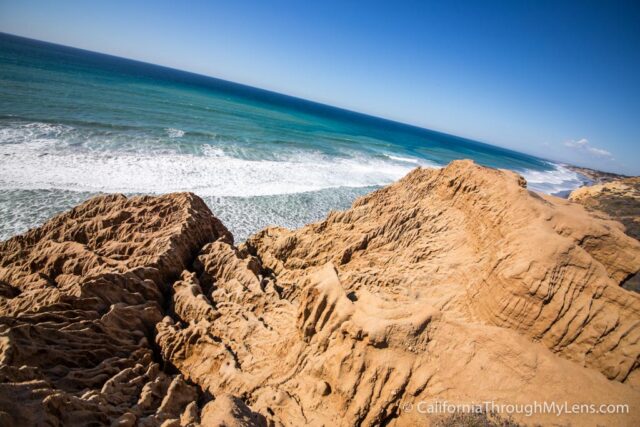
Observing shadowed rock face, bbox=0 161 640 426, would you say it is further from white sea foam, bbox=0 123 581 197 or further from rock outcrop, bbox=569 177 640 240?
rock outcrop, bbox=569 177 640 240

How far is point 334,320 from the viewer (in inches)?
265

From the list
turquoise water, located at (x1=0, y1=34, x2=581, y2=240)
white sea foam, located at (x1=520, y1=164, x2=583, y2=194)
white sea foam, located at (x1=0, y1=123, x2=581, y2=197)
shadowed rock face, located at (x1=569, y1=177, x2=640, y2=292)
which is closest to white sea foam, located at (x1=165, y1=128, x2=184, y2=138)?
turquoise water, located at (x1=0, y1=34, x2=581, y2=240)

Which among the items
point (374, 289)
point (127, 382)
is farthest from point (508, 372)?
point (127, 382)

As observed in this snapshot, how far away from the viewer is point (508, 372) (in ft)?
17.8

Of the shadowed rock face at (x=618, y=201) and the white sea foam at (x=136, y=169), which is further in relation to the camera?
the shadowed rock face at (x=618, y=201)

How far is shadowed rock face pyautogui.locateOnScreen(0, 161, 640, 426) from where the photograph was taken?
5523 mm

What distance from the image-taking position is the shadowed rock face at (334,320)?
5523 mm

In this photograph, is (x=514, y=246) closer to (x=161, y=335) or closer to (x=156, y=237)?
(x=161, y=335)

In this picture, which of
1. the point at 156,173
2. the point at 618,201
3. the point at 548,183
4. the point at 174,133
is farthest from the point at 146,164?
the point at 548,183

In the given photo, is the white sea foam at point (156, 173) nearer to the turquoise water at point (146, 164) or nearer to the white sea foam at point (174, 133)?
the turquoise water at point (146, 164)

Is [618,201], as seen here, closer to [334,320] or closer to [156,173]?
[334,320]

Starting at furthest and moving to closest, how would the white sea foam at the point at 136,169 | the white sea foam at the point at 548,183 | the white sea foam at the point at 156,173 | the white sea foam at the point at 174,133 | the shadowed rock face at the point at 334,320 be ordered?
1. the white sea foam at the point at 548,183
2. the white sea foam at the point at 174,133
3. the white sea foam at the point at 136,169
4. the white sea foam at the point at 156,173
5. the shadowed rock face at the point at 334,320

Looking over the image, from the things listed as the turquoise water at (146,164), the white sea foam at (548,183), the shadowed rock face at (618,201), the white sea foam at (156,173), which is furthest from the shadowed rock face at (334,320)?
the white sea foam at (548,183)

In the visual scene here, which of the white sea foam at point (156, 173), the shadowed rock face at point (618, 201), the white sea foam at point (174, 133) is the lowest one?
the white sea foam at point (156, 173)
